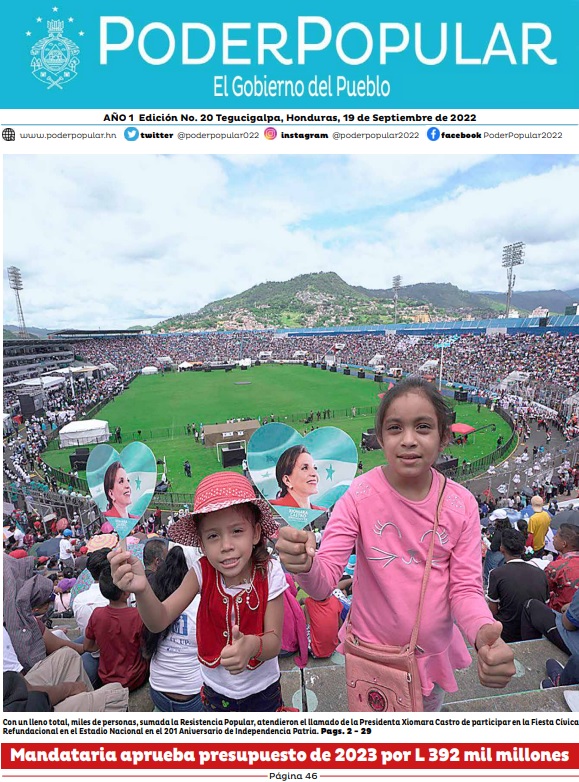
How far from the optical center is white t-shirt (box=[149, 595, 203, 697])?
2.42 m

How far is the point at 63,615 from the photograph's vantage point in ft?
18.3

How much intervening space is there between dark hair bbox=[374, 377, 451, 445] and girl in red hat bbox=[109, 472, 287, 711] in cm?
79

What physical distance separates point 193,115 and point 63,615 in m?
6.67

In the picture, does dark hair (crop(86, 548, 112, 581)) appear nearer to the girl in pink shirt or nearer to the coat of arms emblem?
the girl in pink shirt

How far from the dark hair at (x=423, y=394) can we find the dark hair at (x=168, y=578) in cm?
150

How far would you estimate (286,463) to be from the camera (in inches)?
190

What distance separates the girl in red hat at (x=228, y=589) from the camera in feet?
6.13

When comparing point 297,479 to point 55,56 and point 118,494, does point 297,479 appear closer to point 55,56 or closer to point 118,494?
point 118,494

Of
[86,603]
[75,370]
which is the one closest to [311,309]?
[75,370]

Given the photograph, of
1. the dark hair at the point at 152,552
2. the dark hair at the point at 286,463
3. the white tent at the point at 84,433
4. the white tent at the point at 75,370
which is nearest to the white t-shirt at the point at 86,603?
the dark hair at the point at 152,552

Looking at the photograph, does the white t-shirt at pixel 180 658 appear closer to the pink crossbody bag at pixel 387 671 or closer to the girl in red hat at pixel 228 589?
the girl in red hat at pixel 228 589

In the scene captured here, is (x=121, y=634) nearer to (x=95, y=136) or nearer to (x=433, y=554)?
(x=433, y=554)

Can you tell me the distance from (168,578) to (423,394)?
1917mm
